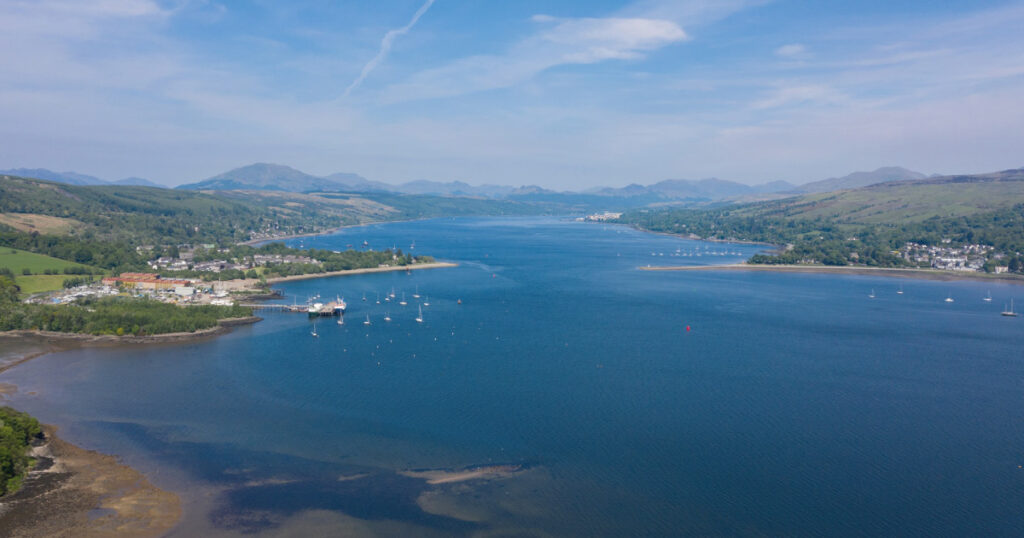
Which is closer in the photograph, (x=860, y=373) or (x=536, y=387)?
(x=536, y=387)

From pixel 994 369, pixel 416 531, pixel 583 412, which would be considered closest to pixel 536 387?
pixel 583 412

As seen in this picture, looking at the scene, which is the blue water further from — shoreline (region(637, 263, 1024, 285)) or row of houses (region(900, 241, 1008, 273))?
row of houses (region(900, 241, 1008, 273))

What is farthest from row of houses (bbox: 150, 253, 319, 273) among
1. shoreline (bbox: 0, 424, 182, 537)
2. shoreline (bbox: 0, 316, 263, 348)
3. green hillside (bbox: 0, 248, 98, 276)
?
shoreline (bbox: 0, 424, 182, 537)

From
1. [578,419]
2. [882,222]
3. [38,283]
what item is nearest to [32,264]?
[38,283]

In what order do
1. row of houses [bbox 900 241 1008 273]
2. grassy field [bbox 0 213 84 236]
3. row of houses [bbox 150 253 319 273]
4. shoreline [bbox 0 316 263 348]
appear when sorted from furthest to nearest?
grassy field [bbox 0 213 84 236]
row of houses [bbox 900 241 1008 273]
row of houses [bbox 150 253 319 273]
shoreline [bbox 0 316 263 348]

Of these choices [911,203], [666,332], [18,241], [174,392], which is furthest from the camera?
[911,203]

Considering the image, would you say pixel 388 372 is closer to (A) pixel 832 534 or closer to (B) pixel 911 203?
(A) pixel 832 534
